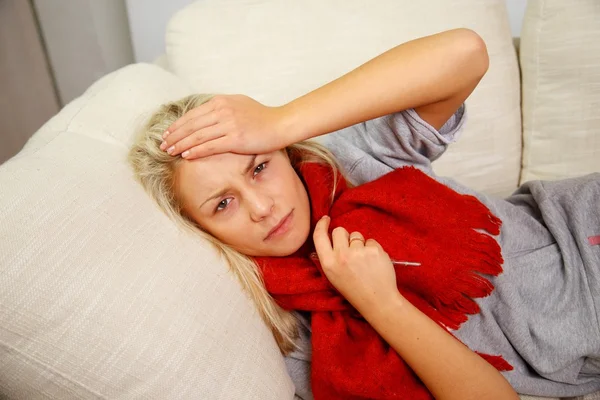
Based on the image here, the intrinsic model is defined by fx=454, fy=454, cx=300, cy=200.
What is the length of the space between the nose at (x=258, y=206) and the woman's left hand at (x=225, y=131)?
0.08 m

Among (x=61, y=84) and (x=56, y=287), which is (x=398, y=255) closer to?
(x=56, y=287)

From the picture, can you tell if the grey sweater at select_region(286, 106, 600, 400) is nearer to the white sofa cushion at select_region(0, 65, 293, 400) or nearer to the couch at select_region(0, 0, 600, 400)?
the couch at select_region(0, 0, 600, 400)

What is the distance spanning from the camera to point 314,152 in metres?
1.00

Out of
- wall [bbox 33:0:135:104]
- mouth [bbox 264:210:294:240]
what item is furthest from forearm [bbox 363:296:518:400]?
wall [bbox 33:0:135:104]

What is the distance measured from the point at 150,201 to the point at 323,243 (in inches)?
12.4

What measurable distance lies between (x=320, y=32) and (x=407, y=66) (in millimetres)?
376

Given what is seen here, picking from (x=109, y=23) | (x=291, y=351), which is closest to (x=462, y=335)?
A: (x=291, y=351)

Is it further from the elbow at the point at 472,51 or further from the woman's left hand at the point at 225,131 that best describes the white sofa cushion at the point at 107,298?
the elbow at the point at 472,51

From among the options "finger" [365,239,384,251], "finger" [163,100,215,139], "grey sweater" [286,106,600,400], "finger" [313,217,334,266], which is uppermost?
"finger" [163,100,215,139]

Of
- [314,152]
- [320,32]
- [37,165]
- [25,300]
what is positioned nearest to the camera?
[25,300]

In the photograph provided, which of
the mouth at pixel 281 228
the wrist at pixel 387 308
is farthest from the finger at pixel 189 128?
the wrist at pixel 387 308

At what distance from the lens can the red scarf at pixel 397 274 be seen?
0.78m

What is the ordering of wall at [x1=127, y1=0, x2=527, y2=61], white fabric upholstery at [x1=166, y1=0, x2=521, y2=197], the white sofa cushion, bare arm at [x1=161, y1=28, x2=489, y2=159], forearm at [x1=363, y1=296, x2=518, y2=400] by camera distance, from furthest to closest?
wall at [x1=127, y1=0, x2=527, y2=61] → white fabric upholstery at [x1=166, y1=0, x2=521, y2=197] → bare arm at [x1=161, y1=28, x2=489, y2=159] → forearm at [x1=363, y1=296, x2=518, y2=400] → the white sofa cushion

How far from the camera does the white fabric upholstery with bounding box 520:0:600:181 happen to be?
3.92 ft
